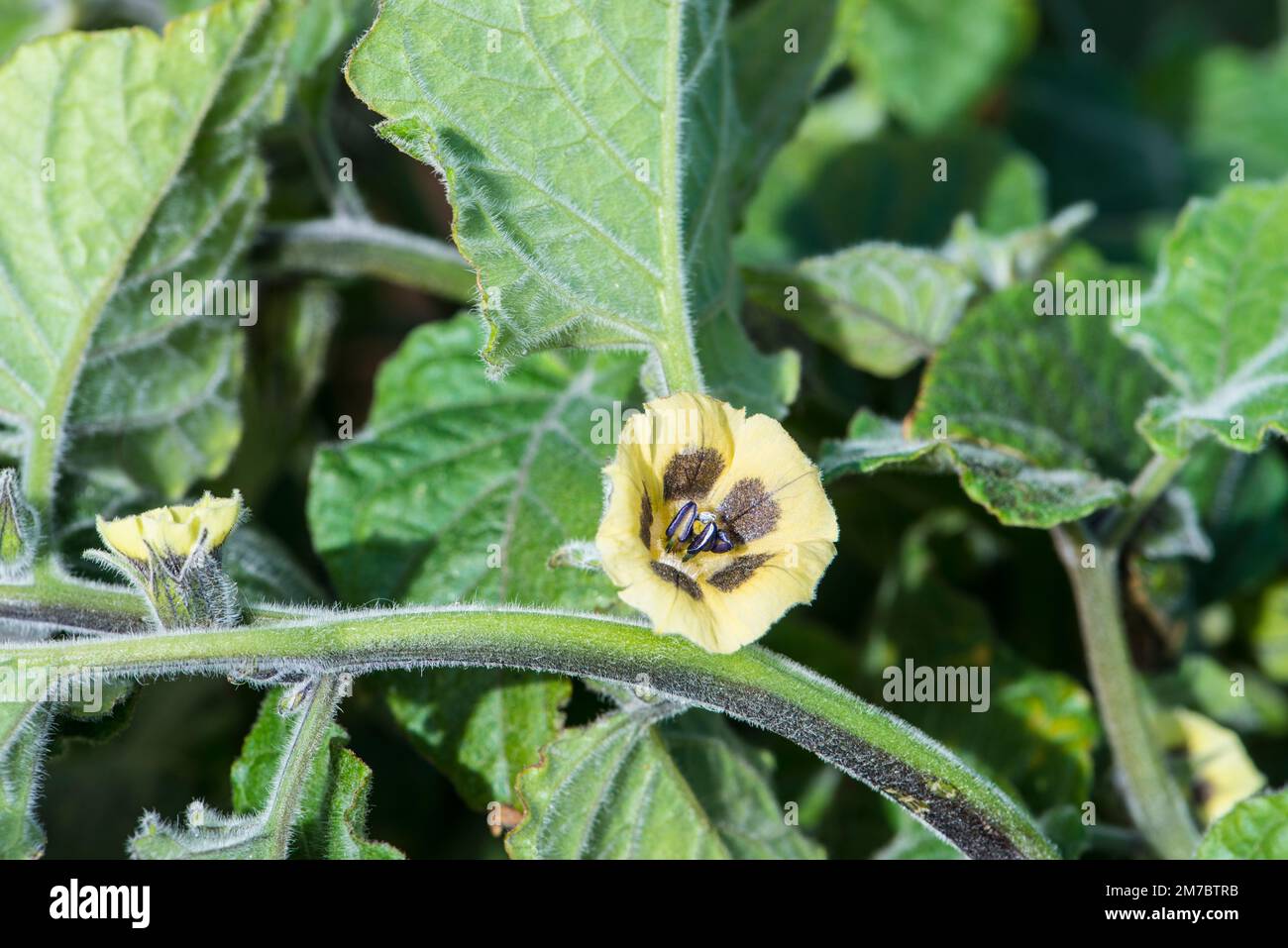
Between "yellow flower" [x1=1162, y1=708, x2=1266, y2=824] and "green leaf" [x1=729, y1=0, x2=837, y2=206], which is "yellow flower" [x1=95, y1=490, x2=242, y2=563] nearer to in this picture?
"green leaf" [x1=729, y1=0, x2=837, y2=206]

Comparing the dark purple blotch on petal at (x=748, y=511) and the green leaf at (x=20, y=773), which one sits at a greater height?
the dark purple blotch on petal at (x=748, y=511)

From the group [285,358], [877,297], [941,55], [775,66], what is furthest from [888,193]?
[285,358]

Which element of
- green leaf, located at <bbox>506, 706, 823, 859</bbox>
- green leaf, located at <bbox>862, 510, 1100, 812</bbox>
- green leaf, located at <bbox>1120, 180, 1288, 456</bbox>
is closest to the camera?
green leaf, located at <bbox>506, 706, 823, 859</bbox>

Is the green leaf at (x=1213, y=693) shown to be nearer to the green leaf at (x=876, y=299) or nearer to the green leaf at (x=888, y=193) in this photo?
the green leaf at (x=876, y=299)

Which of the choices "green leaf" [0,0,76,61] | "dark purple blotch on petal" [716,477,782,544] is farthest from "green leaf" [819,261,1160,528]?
"green leaf" [0,0,76,61]

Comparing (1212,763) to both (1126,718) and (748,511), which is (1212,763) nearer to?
(1126,718)

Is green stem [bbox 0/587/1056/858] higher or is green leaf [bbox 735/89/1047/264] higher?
green leaf [bbox 735/89/1047/264]

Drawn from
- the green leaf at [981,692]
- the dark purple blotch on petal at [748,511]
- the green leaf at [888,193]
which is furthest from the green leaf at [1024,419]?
the green leaf at [888,193]

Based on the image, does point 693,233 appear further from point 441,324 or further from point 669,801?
point 669,801
